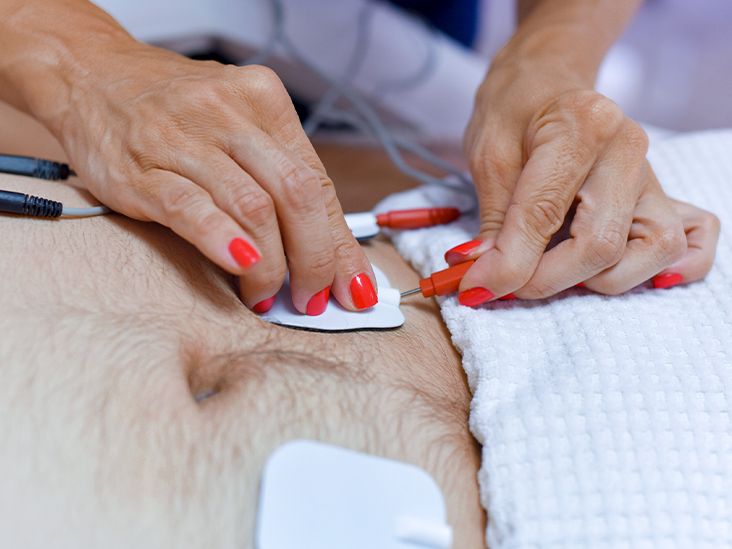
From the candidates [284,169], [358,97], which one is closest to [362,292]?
[284,169]

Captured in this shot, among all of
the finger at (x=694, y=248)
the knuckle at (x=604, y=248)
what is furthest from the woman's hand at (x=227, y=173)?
the finger at (x=694, y=248)

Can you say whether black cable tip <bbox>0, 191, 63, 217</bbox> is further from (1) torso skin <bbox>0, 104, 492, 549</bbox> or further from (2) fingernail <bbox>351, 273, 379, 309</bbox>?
(2) fingernail <bbox>351, 273, 379, 309</bbox>

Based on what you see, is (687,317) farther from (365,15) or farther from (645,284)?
(365,15)

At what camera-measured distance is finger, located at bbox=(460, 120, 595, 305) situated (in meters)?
0.66

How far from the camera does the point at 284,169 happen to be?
58 centimetres

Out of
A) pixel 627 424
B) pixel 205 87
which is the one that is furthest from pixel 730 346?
pixel 205 87

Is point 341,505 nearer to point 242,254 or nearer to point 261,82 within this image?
point 242,254

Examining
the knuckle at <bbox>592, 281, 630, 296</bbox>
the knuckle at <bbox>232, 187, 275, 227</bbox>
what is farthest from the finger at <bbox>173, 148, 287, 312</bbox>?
the knuckle at <bbox>592, 281, 630, 296</bbox>

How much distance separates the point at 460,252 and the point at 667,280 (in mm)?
220

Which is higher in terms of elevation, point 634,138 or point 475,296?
point 634,138

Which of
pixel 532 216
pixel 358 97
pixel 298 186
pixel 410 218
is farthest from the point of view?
pixel 358 97

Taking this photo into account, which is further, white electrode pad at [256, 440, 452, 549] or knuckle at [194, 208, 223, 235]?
knuckle at [194, 208, 223, 235]

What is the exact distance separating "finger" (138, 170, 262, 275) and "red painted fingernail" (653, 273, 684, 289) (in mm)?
422

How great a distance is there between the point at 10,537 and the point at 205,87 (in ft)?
1.25
